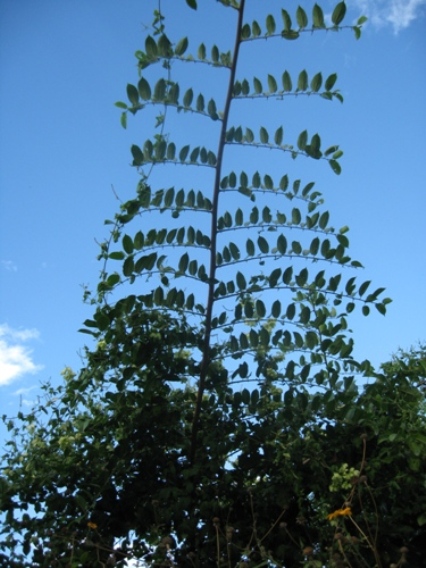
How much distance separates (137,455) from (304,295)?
842mm

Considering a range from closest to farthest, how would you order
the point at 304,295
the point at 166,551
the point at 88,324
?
the point at 166,551 → the point at 88,324 → the point at 304,295

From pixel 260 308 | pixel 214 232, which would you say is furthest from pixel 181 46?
pixel 260 308

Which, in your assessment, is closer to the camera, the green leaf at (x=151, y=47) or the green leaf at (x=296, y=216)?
the green leaf at (x=151, y=47)

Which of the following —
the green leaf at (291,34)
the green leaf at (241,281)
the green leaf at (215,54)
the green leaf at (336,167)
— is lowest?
the green leaf at (241,281)

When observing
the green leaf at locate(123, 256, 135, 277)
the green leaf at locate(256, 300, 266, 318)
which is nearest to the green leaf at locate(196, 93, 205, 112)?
the green leaf at locate(123, 256, 135, 277)

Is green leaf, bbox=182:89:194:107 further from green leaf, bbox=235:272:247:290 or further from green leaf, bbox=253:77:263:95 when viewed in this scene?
green leaf, bbox=235:272:247:290

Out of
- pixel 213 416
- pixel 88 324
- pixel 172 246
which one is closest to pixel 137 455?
pixel 213 416

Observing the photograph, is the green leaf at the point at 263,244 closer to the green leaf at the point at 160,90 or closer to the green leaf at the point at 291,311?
the green leaf at the point at 291,311

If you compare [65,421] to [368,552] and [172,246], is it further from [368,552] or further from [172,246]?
[368,552]

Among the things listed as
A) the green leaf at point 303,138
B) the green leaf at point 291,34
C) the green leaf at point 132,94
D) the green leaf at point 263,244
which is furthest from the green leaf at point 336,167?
the green leaf at point 132,94

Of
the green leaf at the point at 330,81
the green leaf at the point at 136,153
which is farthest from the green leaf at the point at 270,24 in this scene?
the green leaf at the point at 136,153

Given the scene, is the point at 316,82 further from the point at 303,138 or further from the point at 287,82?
the point at 303,138

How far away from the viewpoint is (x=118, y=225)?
8.21 ft

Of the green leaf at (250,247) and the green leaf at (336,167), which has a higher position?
the green leaf at (336,167)
